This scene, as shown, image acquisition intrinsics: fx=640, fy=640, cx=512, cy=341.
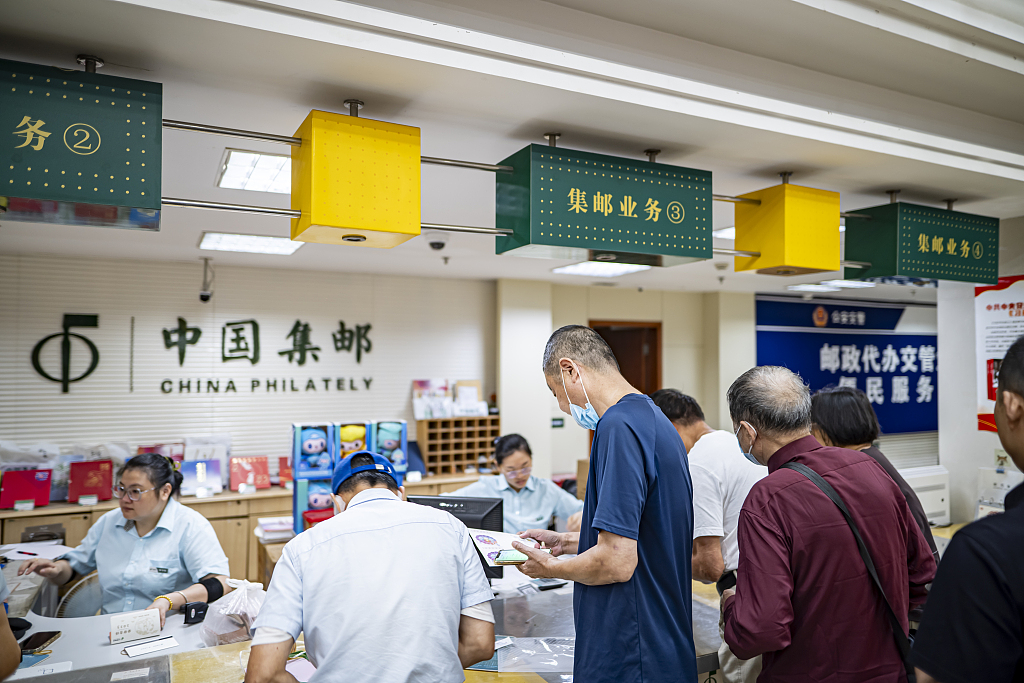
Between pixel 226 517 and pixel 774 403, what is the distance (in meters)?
5.37

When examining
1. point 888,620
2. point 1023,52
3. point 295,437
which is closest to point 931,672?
point 888,620

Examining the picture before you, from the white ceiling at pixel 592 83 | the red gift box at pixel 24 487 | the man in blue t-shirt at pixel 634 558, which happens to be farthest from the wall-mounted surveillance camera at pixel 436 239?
the red gift box at pixel 24 487

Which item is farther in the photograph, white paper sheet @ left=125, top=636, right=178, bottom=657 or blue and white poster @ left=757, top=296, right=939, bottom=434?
blue and white poster @ left=757, top=296, right=939, bottom=434

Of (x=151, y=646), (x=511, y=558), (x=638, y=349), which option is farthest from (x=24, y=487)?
(x=638, y=349)

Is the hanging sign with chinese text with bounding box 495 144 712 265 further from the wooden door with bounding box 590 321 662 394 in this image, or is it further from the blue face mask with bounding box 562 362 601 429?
the wooden door with bounding box 590 321 662 394

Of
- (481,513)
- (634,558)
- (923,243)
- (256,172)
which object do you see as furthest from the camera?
(923,243)

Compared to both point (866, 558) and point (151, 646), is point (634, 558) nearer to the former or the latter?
point (866, 558)

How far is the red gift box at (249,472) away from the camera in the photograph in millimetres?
6160

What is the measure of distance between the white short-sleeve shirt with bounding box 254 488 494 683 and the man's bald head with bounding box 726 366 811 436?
1056 millimetres

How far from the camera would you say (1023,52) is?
2809 millimetres

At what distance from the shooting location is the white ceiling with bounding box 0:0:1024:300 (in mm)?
1944

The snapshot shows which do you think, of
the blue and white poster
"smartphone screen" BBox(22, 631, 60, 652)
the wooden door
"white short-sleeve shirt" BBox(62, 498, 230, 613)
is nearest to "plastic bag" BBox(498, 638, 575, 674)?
"white short-sleeve shirt" BBox(62, 498, 230, 613)

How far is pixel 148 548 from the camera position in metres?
3.27

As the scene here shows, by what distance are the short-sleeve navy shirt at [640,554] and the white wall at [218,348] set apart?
17.7 feet
